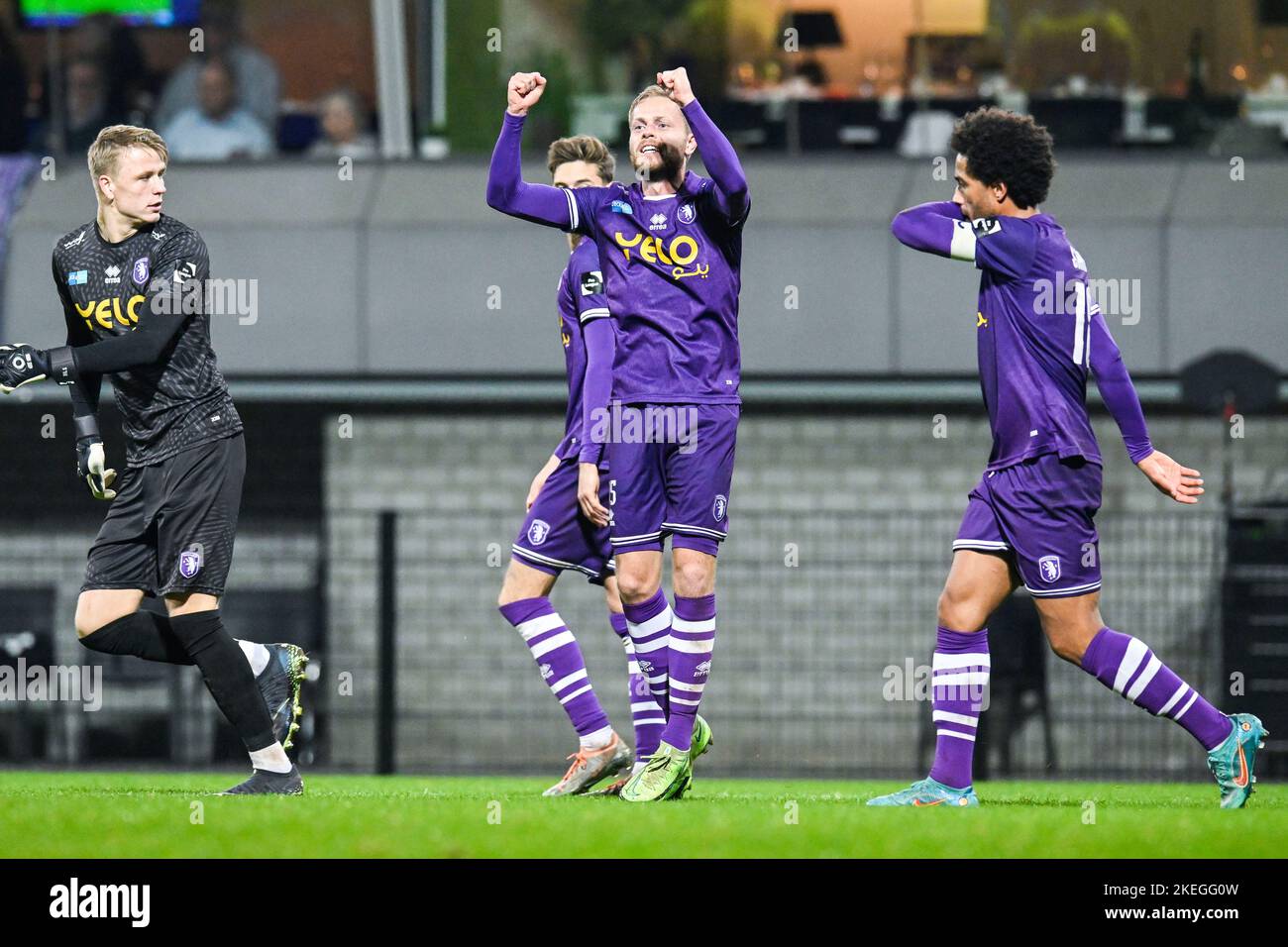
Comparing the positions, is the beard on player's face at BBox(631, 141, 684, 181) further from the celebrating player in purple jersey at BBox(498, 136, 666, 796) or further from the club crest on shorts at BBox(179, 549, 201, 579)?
the club crest on shorts at BBox(179, 549, 201, 579)

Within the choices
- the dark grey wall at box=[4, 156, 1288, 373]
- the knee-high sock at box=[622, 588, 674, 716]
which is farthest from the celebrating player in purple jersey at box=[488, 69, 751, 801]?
the dark grey wall at box=[4, 156, 1288, 373]

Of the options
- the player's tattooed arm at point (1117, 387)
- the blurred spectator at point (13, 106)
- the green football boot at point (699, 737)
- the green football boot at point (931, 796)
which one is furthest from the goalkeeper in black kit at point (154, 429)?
the blurred spectator at point (13, 106)

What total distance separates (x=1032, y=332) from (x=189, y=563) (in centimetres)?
288

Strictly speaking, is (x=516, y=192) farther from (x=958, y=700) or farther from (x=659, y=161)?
(x=958, y=700)

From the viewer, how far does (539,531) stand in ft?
24.6

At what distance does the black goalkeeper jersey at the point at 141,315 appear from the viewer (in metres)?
6.64

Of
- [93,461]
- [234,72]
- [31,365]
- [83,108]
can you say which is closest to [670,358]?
[93,461]

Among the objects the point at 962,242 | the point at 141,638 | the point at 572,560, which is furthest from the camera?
the point at 572,560

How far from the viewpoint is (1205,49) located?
14406 mm

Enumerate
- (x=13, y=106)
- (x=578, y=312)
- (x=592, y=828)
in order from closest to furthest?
(x=592, y=828) < (x=578, y=312) < (x=13, y=106)

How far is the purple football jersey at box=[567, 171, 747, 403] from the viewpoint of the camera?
22.1ft

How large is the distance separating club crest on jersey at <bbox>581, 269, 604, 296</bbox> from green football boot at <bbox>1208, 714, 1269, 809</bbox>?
2665 mm

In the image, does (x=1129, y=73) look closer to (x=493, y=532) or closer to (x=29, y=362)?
(x=493, y=532)
